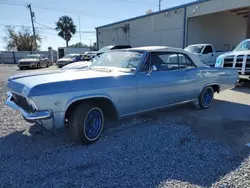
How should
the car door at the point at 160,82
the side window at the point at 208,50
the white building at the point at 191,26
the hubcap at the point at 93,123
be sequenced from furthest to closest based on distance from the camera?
the white building at the point at 191,26
the side window at the point at 208,50
the car door at the point at 160,82
the hubcap at the point at 93,123

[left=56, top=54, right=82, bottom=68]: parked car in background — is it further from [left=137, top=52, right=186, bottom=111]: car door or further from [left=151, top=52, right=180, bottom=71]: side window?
[left=137, top=52, right=186, bottom=111]: car door

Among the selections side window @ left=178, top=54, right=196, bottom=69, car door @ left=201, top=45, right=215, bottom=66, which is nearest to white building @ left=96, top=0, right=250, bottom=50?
car door @ left=201, top=45, right=215, bottom=66

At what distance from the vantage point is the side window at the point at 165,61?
429cm

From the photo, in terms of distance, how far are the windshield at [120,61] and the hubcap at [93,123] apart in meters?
0.99

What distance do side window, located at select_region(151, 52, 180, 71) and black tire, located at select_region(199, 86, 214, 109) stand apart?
1.17 metres

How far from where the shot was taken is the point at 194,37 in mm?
17328

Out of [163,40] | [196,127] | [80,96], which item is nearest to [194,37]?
[163,40]

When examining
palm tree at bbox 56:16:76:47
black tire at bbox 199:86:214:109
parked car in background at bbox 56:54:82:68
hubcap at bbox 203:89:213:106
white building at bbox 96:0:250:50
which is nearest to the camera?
black tire at bbox 199:86:214:109

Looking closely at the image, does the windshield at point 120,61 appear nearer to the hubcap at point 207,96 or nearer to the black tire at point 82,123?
the black tire at point 82,123

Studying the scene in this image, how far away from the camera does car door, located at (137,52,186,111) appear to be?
3.99m

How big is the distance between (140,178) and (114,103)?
1374 millimetres

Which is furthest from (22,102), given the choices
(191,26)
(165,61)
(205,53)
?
(191,26)

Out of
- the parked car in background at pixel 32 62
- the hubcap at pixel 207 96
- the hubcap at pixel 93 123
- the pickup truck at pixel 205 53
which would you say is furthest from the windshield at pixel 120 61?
the parked car in background at pixel 32 62

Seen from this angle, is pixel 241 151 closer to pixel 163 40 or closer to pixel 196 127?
pixel 196 127
